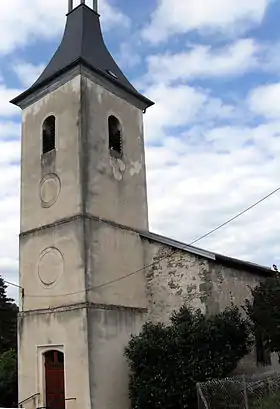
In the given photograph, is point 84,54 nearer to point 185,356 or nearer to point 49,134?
point 49,134

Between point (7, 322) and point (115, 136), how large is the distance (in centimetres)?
2457

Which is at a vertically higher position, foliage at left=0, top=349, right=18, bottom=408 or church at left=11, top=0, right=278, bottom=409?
church at left=11, top=0, right=278, bottom=409

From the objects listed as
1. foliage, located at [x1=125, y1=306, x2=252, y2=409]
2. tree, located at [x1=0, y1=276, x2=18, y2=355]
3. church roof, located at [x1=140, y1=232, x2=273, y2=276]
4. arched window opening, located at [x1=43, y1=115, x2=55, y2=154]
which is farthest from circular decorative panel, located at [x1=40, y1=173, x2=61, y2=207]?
tree, located at [x1=0, y1=276, x2=18, y2=355]

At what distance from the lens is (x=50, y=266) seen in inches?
758

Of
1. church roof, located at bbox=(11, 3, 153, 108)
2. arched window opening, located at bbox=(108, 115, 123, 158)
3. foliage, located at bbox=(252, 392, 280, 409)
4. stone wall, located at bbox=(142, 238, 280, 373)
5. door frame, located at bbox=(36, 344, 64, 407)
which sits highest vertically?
church roof, located at bbox=(11, 3, 153, 108)

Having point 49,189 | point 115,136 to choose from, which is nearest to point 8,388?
point 49,189

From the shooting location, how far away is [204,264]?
1853 centimetres

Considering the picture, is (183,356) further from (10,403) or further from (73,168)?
(10,403)

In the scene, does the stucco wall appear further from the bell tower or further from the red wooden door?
the red wooden door

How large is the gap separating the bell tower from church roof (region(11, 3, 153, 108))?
0.06 meters

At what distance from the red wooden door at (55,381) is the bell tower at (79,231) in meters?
0.03

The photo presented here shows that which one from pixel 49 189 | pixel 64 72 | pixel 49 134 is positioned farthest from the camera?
pixel 49 134

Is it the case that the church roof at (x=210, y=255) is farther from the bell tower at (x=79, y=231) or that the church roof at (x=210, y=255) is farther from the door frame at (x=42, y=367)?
the door frame at (x=42, y=367)

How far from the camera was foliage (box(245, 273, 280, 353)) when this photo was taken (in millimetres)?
15664
